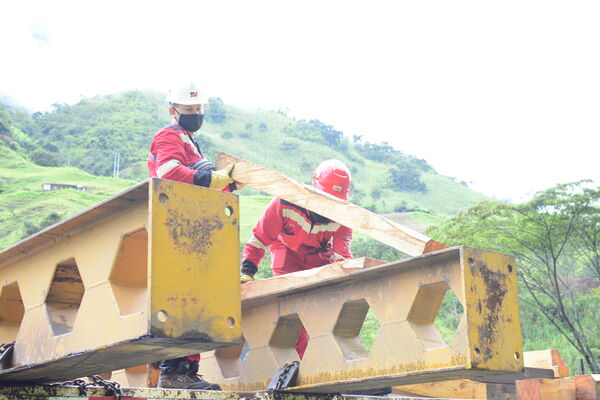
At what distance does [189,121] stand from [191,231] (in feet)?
7.77

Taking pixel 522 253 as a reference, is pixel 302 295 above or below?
below

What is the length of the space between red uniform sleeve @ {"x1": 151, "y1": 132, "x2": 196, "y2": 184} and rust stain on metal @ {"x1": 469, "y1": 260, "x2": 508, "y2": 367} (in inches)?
78.4

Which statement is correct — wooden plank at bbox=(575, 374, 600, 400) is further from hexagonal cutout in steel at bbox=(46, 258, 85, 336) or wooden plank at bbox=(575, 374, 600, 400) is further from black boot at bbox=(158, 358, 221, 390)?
hexagonal cutout in steel at bbox=(46, 258, 85, 336)

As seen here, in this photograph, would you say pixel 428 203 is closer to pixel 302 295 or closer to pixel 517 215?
pixel 517 215

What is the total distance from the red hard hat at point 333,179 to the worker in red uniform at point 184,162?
933mm

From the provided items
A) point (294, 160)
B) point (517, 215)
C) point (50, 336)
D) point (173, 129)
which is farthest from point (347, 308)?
point (294, 160)

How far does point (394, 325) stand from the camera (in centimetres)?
409

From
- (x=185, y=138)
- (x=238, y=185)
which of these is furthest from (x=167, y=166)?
(x=238, y=185)

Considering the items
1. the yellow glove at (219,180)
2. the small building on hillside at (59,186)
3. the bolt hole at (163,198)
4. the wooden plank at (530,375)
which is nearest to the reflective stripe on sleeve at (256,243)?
the yellow glove at (219,180)

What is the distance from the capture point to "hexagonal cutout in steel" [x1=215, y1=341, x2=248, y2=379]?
5172 millimetres

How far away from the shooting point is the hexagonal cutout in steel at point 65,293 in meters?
3.97

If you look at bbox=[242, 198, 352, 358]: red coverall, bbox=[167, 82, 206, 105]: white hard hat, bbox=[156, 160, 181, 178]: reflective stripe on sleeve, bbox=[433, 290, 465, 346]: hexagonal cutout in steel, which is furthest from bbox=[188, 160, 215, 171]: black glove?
bbox=[433, 290, 465, 346]: hexagonal cutout in steel

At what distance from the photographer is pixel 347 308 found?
4402 mm

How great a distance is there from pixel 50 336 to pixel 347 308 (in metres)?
1.46
